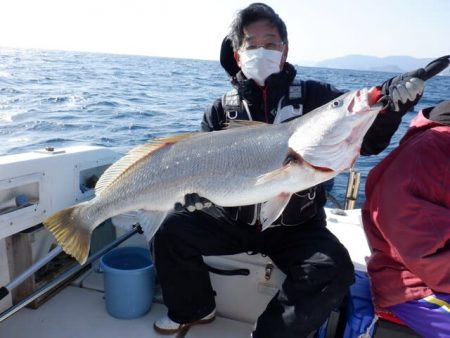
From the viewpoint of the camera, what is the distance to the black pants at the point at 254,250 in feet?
9.08

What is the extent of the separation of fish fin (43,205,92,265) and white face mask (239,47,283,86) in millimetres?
1748

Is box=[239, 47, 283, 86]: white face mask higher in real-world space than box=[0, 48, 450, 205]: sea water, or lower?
higher

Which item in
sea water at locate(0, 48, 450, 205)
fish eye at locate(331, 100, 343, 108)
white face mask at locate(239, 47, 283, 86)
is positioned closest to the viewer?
fish eye at locate(331, 100, 343, 108)

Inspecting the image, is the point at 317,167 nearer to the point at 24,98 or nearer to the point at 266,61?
the point at 266,61

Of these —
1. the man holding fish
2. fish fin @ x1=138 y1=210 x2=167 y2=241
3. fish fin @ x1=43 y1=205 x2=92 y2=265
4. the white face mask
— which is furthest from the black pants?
the white face mask

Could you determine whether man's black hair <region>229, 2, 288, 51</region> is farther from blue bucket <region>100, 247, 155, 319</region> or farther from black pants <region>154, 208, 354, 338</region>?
blue bucket <region>100, 247, 155, 319</region>

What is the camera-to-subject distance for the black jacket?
9.90 ft

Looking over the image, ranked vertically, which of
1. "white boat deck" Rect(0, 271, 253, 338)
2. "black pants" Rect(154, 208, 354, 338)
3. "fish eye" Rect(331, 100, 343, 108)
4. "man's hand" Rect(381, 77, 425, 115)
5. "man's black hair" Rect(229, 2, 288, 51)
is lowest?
"white boat deck" Rect(0, 271, 253, 338)

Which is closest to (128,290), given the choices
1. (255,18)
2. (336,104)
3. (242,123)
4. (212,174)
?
(212,174)

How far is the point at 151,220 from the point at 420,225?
5.70 feet

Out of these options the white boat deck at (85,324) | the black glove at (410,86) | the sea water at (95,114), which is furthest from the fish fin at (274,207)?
the sea water at (95,114)

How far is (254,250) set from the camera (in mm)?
3309

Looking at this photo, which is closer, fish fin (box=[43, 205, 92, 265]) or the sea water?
fish fin (box=[43, 205, 92, 265])

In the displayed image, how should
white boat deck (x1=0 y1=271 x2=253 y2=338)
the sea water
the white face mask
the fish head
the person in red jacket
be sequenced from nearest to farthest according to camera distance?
1. the person in red jacket
2. the fish head
3. white boat deck (x1=0 y1=271 x2=253 y2=338)
4. the white face mask
5. the sea water
